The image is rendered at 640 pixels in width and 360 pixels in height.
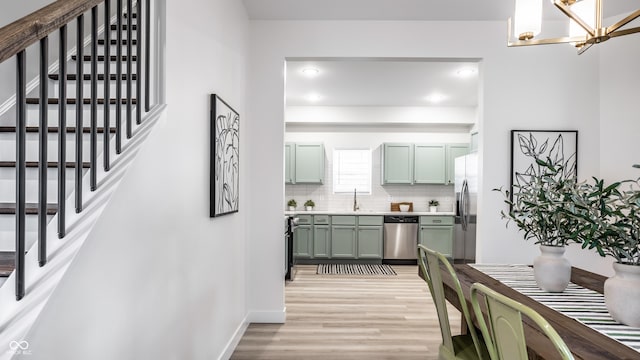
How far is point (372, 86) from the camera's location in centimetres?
573

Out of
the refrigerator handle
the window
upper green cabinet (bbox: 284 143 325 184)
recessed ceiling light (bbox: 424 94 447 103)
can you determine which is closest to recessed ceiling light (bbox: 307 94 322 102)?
upper green cabinet (bbox: 284 143 325 184)

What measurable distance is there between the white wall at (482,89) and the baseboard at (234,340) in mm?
235

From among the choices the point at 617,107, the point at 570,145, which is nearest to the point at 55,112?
the point at 570,145

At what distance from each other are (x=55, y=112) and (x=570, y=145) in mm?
3969

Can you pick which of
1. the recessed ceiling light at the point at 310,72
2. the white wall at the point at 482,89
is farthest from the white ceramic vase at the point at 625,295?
the recessed ceiling light at the point at 310,72

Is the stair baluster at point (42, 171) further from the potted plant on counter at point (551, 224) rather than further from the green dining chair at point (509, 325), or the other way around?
the potted plant on counter at point (551, 224)

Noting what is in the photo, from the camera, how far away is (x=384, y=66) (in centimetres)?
479

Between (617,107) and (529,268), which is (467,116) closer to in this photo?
(617,107)

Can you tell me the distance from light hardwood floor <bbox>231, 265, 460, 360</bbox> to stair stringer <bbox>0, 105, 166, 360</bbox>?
6.86 ft

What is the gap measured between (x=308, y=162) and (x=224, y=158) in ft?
14.1

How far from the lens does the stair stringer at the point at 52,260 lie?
924 millimetres

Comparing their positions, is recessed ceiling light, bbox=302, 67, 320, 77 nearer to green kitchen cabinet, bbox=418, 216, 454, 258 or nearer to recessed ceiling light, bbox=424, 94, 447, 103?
recessed ceiling light, bbox=424, 94, 447, 103

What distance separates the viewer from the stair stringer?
3.03 feet

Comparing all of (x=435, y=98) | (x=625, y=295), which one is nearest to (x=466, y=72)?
(x=435, y=98)
